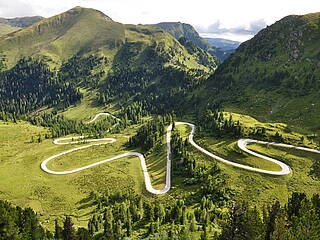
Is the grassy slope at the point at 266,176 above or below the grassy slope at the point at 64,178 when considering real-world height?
above

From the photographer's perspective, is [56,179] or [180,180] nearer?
[180,180]

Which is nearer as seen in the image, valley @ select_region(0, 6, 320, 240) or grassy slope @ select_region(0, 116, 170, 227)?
valley @ select_region(0, 6, 320, 240)

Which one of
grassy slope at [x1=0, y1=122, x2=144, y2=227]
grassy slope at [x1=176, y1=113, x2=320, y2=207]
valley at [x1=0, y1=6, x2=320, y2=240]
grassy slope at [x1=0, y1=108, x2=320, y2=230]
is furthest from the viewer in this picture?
grassy slope at [x1=0, y1=122, x2=144, y2=227]

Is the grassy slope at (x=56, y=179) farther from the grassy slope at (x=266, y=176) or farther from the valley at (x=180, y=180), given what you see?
the grassy slope at (x=266, y=176)

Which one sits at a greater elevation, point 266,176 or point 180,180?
point 266,176

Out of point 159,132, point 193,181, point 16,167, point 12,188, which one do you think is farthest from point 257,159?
point 16,167

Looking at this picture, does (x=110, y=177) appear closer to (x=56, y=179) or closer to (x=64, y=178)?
(x=64, y=178)

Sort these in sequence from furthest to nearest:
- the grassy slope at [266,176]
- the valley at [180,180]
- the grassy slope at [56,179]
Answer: the grassy slope at [56,179], the grassy slope at [266,176], the valley at [180,180]

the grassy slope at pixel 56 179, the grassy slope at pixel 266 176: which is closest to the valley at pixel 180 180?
the grassy slope at pixel 266 176

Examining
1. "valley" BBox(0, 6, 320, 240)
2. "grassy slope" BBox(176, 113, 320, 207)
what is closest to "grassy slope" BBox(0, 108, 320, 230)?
"grassy slope" BBox(176, 113, 320, 207)

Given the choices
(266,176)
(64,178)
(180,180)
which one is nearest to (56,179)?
(64,178)

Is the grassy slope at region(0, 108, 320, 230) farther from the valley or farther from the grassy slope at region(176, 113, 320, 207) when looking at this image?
the valley
